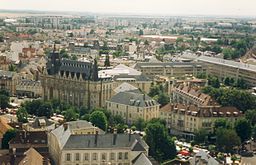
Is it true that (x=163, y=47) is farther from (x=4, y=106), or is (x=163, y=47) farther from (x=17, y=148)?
(x=17, y=148)

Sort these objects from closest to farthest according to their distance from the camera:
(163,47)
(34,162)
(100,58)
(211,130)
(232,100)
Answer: (34,162) → (211,130) → (232,100) → (100,58) → (163,47)

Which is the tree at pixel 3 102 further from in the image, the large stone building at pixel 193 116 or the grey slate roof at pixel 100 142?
the grey slate roof at pixel 100 142

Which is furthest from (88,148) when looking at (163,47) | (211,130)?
(163,47)

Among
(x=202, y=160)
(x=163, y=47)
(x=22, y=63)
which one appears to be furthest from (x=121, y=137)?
(x=163, y=47)

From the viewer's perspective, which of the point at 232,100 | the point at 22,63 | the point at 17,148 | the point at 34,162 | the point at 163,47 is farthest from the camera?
the point at 163,47

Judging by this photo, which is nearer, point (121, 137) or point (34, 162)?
point (34, 162)

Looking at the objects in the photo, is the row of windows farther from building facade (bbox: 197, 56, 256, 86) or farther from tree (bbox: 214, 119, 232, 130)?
building facade (bbox: 197, 56, 256, 86)

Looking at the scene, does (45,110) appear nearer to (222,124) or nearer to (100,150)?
(222,124)
